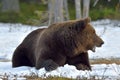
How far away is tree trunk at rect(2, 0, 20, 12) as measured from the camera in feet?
123

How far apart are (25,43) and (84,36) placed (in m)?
1.55

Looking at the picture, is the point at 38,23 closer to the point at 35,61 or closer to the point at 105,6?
the point at 105,6

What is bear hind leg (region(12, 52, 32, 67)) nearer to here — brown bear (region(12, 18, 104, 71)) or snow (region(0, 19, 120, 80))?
snow (region(0, 19, 120, 80))

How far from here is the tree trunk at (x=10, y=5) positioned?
3759 centimetres

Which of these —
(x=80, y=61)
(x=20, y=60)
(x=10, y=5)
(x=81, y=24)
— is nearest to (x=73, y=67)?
(x=80, y=61)

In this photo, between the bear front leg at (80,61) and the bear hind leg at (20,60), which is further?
the bear hind leg at (20,60)

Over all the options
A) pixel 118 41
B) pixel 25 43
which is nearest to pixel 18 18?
pixel 118 41

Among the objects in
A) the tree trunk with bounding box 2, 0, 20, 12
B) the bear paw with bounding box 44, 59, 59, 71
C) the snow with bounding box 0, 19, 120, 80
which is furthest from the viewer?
the tree trunk with bounding box 2, 0, 20, 12

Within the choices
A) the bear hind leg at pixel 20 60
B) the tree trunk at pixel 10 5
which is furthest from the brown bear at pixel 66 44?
the tree trunk at pixel 10 5

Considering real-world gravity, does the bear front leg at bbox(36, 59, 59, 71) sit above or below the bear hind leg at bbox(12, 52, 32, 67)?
above

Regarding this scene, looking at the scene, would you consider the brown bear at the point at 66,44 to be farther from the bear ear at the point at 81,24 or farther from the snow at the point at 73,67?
the snow at the point at 73,67

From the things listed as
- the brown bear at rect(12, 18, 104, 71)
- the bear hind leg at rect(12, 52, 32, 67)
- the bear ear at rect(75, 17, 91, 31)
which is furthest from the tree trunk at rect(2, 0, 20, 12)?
the bear ear at rect(75, 17, 91, 31)

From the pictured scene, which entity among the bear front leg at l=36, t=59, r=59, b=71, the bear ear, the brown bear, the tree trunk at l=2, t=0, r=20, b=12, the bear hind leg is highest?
the bear ear

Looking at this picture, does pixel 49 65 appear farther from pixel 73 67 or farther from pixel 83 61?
pixel 83 61
